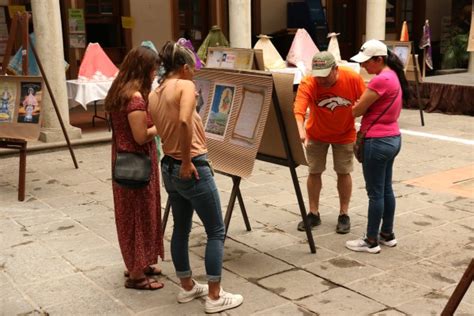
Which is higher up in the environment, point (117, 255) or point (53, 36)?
point (53, 36)

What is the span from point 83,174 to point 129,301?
365 cm

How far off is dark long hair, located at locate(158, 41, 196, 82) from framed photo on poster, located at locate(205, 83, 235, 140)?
1063 mm

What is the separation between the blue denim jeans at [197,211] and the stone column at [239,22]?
7.14 metres

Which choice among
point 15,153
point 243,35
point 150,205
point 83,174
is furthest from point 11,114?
point 243,35


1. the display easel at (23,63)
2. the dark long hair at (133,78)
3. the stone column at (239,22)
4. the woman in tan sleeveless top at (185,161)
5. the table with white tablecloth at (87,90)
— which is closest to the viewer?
the woman in tan sleeveless top at (185,161)

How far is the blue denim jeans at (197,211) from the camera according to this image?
3527 millimetres

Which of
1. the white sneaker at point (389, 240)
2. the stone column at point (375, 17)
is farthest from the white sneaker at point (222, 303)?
the stone column at point (375, 17)

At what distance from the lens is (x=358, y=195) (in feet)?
Answer: 20.5

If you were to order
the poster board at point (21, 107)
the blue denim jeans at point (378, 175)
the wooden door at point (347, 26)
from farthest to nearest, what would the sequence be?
the wooden door at point (347, 26), the poster board at point (21, 107), the blue denim jeans at point (378, 175)

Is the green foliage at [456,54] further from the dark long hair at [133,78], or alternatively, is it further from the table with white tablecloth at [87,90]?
the dark long hair at [133,78]

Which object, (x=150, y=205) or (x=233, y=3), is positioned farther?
(x=233, y=3)

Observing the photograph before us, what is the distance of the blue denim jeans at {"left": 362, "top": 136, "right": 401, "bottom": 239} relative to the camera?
4.43 meters

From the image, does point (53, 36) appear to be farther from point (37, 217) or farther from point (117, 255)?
point (117, 255)

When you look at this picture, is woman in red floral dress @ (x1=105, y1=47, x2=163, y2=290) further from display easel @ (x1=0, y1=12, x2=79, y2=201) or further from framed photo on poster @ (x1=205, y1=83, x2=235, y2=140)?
display easel @ (x1=0, y1=12, x2=79, y2=201)
